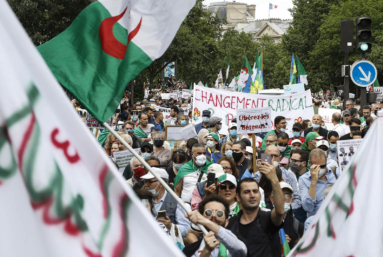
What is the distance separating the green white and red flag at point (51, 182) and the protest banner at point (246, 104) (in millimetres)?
10057

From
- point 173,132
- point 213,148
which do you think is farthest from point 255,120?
point 173,132

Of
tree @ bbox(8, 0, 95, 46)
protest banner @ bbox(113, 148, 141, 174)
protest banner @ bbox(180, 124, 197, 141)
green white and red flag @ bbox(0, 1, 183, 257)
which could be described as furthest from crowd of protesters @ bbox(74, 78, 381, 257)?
tree @ bbox(8, 0, 95, 46)

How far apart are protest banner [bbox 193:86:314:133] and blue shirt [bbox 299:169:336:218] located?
624 centimetres

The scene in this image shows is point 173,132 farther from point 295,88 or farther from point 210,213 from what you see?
point 295,88

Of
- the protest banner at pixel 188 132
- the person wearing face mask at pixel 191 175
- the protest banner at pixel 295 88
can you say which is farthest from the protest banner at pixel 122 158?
the protest banner at pixel 295 88

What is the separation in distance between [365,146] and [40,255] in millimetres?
1677

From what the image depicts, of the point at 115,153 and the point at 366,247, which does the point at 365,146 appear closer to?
the point at 366,247

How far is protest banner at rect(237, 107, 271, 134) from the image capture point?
8.45m

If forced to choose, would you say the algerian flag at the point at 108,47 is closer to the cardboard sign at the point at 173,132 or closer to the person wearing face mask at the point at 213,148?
the person wearing face mask at the point at 213,148

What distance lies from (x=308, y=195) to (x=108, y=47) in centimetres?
261

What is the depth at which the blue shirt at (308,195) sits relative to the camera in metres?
5.66

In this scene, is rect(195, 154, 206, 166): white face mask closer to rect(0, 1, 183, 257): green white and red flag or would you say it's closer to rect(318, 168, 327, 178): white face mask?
rect(318, 168, 327, 178): white face mask

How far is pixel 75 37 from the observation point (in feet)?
13.7

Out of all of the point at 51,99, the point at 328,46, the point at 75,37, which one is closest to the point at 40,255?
the point at 51,99
